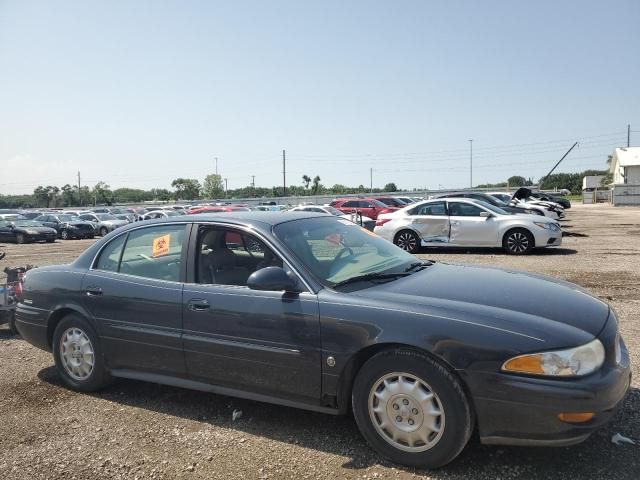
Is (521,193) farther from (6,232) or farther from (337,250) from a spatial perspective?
(6,232)

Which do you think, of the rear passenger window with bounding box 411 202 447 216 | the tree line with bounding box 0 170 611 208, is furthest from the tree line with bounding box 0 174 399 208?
the rear passenger window with bounding box 411 202 447 216

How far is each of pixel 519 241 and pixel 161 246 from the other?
1086 centimetres

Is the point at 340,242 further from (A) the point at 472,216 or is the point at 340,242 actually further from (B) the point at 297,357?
(A) the point at 472,216

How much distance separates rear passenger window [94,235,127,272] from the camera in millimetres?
4457

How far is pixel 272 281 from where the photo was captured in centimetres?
336

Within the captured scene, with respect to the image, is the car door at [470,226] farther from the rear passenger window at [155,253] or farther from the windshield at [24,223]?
the windshield at [24,223]

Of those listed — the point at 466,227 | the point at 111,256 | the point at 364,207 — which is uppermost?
the point at 364,207

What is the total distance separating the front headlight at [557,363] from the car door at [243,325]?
3.88 ft

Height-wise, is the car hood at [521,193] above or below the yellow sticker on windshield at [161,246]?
above

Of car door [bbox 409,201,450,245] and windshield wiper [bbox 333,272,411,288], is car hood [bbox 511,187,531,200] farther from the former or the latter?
windshield wiper [bbox 333,272,411,288]

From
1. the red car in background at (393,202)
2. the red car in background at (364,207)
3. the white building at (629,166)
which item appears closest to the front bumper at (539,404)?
the red car in background at (364,207)

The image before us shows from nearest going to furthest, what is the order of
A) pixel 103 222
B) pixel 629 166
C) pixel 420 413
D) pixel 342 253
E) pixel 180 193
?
pixel 420 413 < pixel 342 253 < pixel 103 222 < pixel 629 166 < pixel 180 193

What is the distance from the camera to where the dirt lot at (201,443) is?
3064 millimetres

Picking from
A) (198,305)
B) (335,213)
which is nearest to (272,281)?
(198,305)
